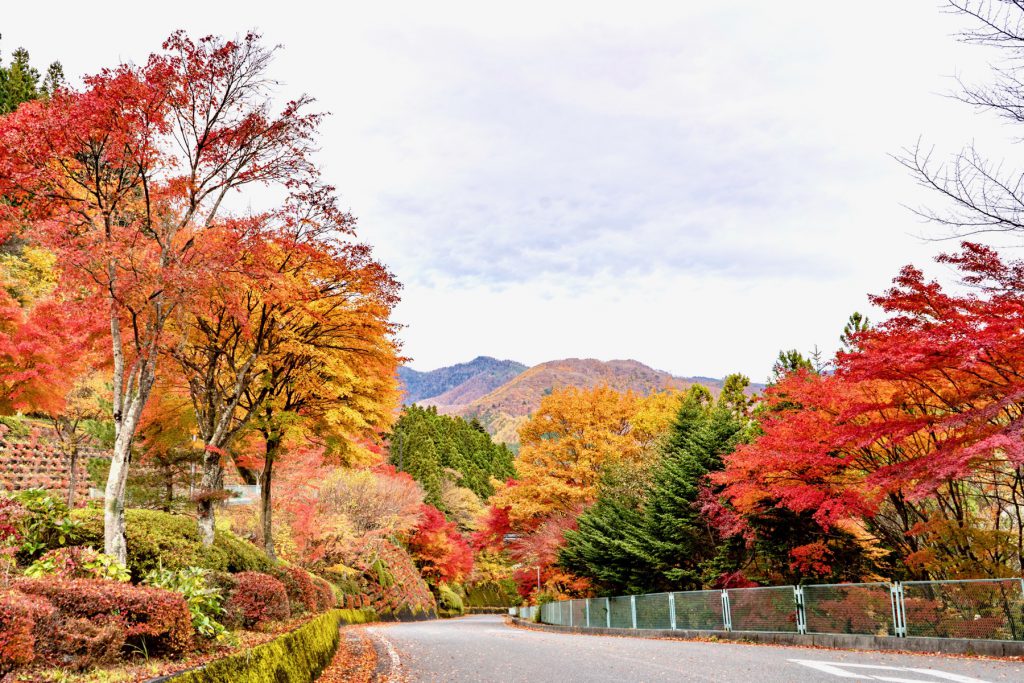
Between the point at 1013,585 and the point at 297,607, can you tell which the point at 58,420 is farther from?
the point at 1013,585

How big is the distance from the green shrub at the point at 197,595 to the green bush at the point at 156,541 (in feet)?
2.73

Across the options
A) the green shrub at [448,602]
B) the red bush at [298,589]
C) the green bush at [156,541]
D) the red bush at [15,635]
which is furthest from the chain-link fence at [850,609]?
the green shrub at [448,602]

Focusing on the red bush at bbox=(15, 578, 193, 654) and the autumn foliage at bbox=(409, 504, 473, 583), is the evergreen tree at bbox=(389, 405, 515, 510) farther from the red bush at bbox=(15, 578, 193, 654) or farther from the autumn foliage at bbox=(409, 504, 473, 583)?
the red bush at bbox=(15, 578, 193, 654)

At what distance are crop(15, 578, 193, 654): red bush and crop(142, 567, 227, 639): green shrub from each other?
40cm

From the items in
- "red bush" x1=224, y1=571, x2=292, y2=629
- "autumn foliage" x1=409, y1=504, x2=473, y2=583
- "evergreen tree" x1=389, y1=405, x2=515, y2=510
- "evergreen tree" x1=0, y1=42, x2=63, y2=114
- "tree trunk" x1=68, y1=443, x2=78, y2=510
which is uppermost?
"evergreen tree" x1=0, y1=42, x2=63, y2=114

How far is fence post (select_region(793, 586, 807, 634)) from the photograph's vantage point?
1450 cm

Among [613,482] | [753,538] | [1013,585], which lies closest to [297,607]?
[753,538]

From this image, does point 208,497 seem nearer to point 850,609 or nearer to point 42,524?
point 42,524

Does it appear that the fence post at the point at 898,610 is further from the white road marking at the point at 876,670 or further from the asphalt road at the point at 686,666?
the white road marking at the point at 876,670

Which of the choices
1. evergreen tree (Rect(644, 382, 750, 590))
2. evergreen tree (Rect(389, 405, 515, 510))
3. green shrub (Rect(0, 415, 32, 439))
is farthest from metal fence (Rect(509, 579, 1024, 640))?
evergreen tree (Rect(389, 405, 515, 510))

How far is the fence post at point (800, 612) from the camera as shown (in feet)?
→ 47.6

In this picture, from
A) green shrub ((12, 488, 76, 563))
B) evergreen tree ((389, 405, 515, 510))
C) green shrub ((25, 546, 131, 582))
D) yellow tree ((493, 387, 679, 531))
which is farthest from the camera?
evergreen tree ((389, 405, 515, 510))

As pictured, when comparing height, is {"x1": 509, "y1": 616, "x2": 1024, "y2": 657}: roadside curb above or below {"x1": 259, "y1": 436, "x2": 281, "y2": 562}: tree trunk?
below

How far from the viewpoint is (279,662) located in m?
7.33
